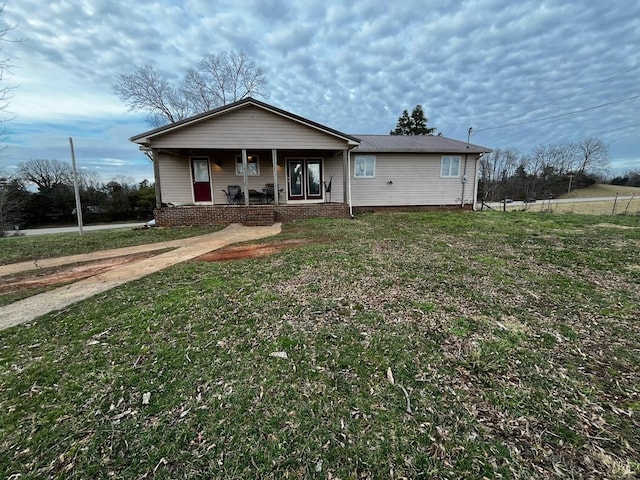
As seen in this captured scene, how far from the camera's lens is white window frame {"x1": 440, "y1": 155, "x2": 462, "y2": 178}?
45.2ft

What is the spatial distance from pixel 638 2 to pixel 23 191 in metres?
48.9

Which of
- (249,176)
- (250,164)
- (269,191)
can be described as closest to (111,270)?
(269,191)

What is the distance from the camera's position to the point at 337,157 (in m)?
12.9

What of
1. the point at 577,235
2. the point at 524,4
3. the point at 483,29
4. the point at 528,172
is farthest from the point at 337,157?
the point at 528,172

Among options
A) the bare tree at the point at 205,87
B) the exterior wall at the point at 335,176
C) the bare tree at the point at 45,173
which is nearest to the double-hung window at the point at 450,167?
the exterior wall at the point at 335,176

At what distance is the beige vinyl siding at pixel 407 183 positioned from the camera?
13.4 metres

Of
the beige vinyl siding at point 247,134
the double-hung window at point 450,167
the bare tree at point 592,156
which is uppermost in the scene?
the bare tree at point 592,156

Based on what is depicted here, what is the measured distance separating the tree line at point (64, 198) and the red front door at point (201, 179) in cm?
2456

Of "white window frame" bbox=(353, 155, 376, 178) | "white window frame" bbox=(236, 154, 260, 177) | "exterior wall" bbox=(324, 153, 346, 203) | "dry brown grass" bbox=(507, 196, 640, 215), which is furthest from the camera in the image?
"dry brown grass" bbox=(507, 196, 640, 215)

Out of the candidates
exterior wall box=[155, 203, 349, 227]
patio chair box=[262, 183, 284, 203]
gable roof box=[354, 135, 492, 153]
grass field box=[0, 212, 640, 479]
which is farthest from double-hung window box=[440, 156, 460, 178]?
grass field box=[0, 212, 640, 479]

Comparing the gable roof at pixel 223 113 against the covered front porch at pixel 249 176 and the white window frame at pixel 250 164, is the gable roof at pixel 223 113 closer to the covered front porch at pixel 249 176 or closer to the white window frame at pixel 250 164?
the covered front porch at pixel 249 176

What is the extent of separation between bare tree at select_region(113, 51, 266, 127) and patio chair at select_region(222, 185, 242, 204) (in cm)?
1457

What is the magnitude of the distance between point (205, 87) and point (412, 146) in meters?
18.6

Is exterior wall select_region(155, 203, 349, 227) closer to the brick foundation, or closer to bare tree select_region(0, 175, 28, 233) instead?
the brick foundation
